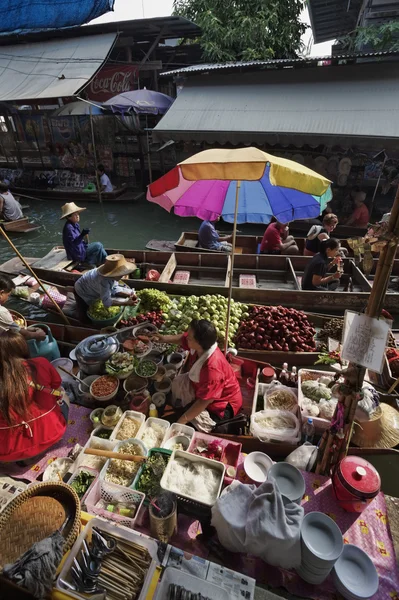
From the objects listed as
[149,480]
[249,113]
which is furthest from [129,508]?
[249,113]

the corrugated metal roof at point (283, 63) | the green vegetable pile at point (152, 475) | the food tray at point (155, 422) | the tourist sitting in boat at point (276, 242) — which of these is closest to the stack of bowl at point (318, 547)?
the green vegetable pile at point (152, 475)

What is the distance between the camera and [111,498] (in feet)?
8.93

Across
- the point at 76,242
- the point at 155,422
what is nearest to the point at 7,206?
the point at 76,242

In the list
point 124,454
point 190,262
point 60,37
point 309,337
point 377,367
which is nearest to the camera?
point 377,367

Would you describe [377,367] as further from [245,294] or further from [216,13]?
[216,13]

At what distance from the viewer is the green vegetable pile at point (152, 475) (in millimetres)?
2722

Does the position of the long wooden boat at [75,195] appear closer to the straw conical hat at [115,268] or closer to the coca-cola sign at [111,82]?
the coca-cola sign at [111,82]

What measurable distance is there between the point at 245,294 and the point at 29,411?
4.32m

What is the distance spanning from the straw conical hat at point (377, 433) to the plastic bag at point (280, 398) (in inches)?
27.9

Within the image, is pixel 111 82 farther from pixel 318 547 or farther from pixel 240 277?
pixel 318 547

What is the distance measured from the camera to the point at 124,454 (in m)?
2.91

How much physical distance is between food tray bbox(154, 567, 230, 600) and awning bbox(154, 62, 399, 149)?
9.90 metres

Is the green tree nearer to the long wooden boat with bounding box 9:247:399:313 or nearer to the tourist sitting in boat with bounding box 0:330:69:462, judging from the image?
the long wooden boat with bounding box 9:247:399:313

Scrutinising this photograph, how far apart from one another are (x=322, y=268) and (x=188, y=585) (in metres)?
5.19
